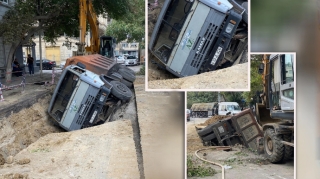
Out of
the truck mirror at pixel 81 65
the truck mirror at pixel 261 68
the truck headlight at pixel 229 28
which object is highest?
the truck headlight at pixel 229 28

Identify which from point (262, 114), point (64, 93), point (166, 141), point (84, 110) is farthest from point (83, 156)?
point (262, 114)

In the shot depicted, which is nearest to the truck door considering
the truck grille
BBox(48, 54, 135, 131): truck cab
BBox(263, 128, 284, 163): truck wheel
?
BBox(263, 128, 284, 163): truck wheel

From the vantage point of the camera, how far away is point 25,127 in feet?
17.4

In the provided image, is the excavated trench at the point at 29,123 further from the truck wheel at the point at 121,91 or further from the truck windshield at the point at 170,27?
the truck windshield at the point at 170,27

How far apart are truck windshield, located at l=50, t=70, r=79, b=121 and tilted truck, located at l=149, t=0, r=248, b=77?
190cm

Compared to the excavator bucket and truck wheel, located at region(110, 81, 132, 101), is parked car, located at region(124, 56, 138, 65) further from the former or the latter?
the excavator bucket

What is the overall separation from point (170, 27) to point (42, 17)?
5123mm

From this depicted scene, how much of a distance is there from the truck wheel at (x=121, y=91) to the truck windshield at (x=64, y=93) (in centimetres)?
55

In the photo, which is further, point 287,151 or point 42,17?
point 42,17

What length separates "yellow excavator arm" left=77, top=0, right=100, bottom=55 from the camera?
254 inches

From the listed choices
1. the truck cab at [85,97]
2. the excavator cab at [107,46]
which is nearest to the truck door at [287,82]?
the truck cab at [85,97]

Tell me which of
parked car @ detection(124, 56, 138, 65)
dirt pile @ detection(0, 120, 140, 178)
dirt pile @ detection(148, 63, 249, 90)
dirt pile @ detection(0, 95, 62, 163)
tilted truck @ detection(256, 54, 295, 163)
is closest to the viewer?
dirt pile @ detection(148, 63, 249, 90)

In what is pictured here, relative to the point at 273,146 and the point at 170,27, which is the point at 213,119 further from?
the point at 170,27

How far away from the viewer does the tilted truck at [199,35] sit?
3416 mm
